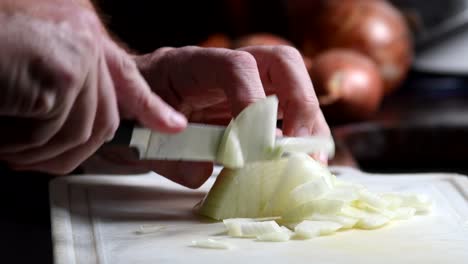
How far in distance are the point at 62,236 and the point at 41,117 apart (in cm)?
26

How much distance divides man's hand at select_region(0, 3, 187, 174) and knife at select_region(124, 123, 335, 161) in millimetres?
83

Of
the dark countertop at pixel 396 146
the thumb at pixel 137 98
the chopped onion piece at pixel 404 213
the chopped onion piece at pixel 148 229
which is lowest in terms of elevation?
the dark countertop at pixel 396 146

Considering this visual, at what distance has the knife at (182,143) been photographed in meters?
1.22

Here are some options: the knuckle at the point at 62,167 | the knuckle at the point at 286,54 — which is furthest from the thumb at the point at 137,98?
the knuckle at the point at 286,54

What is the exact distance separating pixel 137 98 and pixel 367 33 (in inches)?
62.4

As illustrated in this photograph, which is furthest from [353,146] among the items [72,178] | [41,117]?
[41,117]

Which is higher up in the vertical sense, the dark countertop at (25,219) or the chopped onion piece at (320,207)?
the chopped onion piece at (320,207)

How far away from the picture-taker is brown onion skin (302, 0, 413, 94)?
2.57m

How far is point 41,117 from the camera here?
3.33 ft

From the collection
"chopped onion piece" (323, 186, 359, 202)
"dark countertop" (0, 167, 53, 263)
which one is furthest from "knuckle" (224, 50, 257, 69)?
"dark countertop" (0, 167, 53, 263)

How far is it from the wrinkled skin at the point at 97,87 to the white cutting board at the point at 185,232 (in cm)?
9

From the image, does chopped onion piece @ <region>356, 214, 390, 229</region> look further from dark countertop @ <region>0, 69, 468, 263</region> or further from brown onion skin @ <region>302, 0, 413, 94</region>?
brown onion skin @ <region>302, 0, 413, 94</region>

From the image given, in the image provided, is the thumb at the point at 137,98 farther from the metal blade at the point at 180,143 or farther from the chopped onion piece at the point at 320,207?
the chopped onion piece at the point at 320,207

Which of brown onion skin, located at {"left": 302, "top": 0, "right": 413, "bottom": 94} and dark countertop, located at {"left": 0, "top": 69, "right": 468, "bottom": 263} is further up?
brown onion skin, located at {"left": 302, "top": 0, "right": 413, "bottom": 94}
